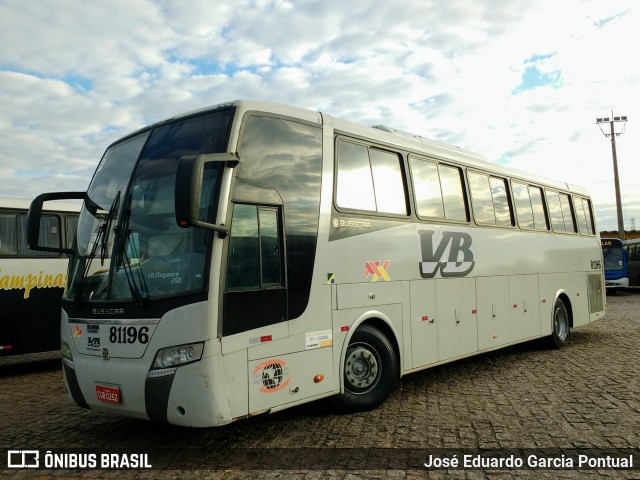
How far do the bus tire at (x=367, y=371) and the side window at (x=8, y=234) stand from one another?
695cm

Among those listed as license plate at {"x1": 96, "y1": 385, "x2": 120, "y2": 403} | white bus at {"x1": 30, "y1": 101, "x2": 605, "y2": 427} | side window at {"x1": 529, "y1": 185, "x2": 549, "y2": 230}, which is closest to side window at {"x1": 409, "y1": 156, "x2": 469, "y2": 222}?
white bus at {"x1": 30, "y1": 101, "x2": 605, "y2": 427}

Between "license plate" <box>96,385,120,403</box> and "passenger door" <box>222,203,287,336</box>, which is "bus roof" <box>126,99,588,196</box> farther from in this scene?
"license plate" <box>96,385,120,403</box>

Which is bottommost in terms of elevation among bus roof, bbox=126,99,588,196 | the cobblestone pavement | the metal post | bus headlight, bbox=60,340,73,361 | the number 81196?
the cobblestone pavement

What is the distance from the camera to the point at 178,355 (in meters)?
5.11

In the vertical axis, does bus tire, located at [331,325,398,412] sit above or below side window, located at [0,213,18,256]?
below

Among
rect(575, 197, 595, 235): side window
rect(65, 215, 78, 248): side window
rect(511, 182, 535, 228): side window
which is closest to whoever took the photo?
rect(511, 182, 535, 228): side window

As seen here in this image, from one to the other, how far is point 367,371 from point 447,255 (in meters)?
2.42

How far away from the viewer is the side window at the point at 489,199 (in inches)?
374

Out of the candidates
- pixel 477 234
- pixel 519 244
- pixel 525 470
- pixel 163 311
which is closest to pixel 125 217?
pixel 163 311

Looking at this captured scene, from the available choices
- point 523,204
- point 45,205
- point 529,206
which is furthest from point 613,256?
point 45,205

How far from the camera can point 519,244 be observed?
34.7ft

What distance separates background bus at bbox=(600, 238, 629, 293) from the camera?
30.2 meters

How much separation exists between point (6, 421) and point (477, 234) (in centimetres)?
714

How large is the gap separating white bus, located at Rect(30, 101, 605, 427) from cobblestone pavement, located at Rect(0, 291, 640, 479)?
0.44 m
